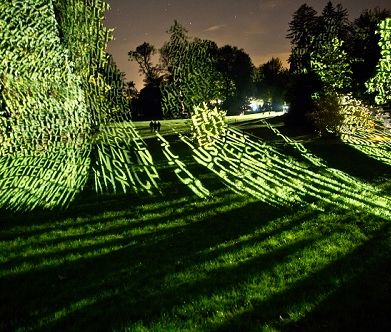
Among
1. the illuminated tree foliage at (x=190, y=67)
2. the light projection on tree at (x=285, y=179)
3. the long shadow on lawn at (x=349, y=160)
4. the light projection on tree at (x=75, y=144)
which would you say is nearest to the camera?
the light projection on tree at (x=285, y=179)

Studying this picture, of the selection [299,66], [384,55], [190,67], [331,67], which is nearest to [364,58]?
[299,66]

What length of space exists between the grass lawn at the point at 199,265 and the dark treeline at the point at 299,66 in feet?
20.0

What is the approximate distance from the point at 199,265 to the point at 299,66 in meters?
30.9

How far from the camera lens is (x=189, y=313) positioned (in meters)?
3.97

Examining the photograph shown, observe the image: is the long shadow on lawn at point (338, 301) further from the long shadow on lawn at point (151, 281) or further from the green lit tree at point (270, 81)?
the green lit tree at point (270, 81)

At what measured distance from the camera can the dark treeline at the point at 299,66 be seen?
1736 cm

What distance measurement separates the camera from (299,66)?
1255 inches

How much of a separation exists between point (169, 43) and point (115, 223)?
516 inches

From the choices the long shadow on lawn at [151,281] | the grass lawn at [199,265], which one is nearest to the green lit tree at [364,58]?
the grass lawn at [199,265]

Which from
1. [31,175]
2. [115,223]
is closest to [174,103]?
[31,175]

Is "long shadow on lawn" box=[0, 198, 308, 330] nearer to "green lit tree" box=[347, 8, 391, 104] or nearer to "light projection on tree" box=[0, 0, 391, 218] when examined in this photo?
"light projection on tree" box=[0, 0, 391, 218]

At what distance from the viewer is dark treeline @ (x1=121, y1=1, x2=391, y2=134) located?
17359 mm

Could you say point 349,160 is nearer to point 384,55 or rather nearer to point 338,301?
point 384,55

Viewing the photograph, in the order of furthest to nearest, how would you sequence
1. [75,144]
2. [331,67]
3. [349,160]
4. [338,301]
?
[331,67]
[349,160]
[75,144]
[338,301]
